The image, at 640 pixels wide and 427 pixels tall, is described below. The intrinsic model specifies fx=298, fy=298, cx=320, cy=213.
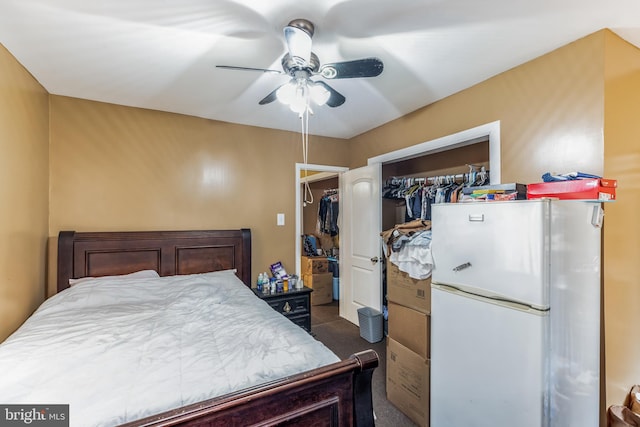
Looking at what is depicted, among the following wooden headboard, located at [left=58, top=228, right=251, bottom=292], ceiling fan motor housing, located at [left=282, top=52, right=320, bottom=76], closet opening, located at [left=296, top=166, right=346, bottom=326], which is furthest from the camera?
closet opening, located at [left=296, top=166, right=346, bottom=326]

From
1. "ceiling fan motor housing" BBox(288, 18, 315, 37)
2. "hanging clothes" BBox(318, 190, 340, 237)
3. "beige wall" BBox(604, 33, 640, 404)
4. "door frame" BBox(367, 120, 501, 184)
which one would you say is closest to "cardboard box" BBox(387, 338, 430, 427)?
"beige wall" BBox(604, 33, 640, 404)

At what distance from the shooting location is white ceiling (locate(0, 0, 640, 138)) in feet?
4.68

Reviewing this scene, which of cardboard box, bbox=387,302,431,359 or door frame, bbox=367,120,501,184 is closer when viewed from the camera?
cardboard box, bbox=387,302,431,359

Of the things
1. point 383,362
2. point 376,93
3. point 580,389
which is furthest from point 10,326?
point 580,389

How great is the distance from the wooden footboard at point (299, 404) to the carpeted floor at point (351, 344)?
110cm

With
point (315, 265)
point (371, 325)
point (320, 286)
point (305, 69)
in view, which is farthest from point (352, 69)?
point (320, 286)

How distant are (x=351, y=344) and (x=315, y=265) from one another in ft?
5.16

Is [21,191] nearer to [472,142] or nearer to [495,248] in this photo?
[495,248]

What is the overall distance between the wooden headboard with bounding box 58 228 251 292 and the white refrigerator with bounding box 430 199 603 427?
2031 mm

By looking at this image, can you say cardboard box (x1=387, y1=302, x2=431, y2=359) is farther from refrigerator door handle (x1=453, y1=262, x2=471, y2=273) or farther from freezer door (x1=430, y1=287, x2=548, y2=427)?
refrigerator door handle (x1=453, y1=262, x2=471, y2=273)

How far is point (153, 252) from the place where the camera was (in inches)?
103

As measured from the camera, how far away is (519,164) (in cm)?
199

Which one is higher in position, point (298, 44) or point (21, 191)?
point (298, 44)

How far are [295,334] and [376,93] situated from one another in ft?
6.35
